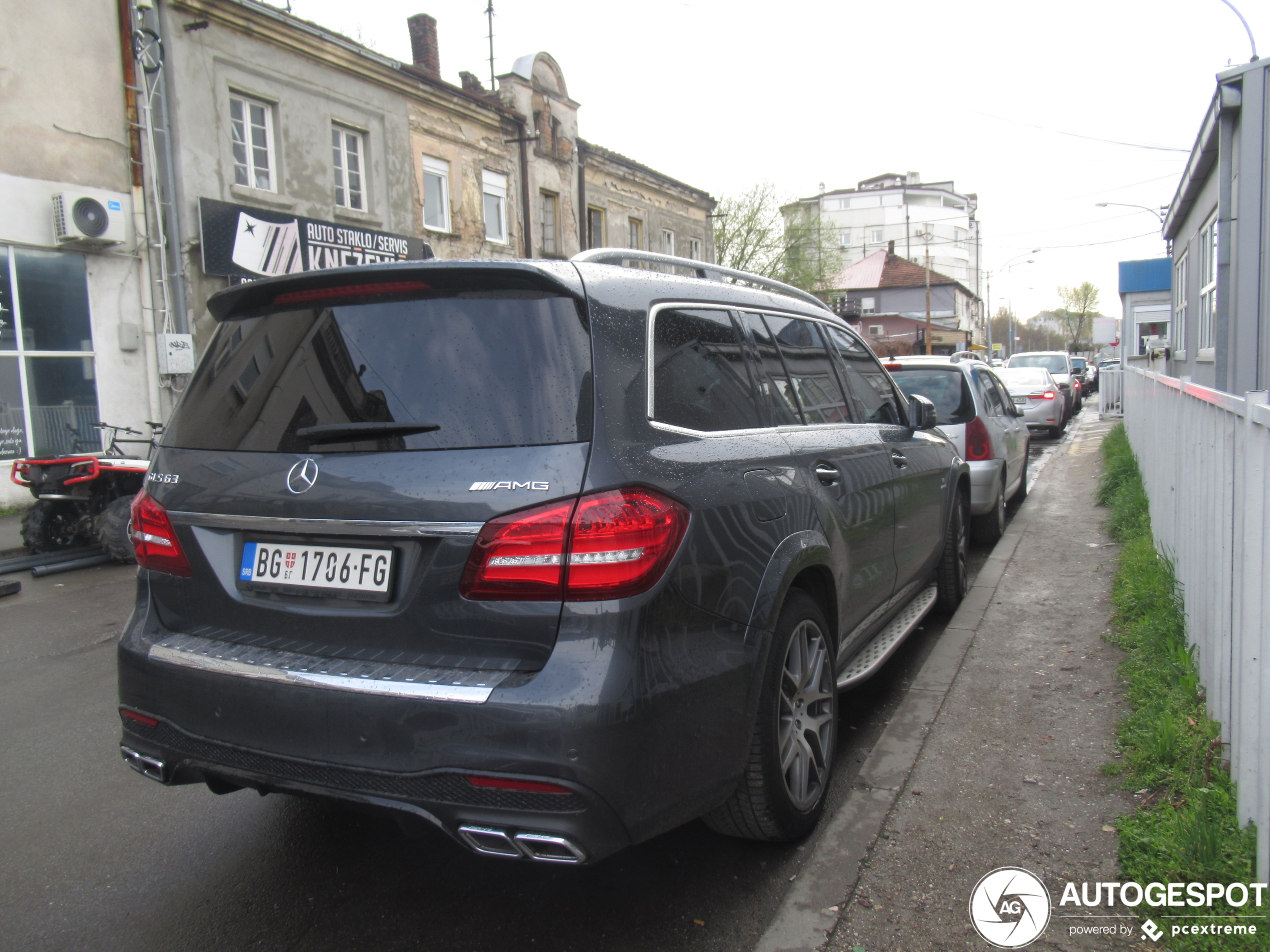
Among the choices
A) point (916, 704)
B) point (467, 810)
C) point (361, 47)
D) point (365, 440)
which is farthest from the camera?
point (361, 47)

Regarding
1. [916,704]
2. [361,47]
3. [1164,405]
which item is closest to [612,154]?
[361,47]

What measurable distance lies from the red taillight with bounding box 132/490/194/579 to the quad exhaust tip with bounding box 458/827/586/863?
1186mm

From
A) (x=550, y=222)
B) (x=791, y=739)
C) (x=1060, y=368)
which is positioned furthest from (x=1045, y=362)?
(x=791, y=739)

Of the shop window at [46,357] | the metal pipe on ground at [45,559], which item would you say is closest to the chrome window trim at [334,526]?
the metal pipe on ground at [45,559]

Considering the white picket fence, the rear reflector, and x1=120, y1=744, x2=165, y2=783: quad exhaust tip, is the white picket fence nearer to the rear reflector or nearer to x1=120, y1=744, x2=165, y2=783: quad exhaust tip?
the rear reflector

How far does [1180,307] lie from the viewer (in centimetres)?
1550

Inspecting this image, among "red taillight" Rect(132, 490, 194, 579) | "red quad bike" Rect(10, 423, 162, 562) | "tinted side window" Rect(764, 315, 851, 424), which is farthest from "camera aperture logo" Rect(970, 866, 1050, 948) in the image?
A: "red quad bike" Rect(10, 423, 162, 562)

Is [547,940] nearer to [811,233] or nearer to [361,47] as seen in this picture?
[361,47]

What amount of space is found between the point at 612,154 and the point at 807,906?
84.8ft

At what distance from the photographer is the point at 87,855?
3158 mm

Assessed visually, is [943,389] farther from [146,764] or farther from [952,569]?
[146,764]

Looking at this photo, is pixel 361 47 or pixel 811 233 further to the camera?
pixel 811 233

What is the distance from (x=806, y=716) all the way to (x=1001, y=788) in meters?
0.81

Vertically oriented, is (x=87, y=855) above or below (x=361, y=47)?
below
